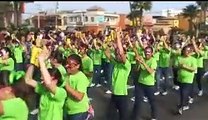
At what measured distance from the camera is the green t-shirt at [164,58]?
13633 millimetres

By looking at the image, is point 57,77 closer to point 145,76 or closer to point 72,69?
point 72,69

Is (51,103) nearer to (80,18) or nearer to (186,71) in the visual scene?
(186,71)

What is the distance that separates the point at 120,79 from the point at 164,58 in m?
5.27

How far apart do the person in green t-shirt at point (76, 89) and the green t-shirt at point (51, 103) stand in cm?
41

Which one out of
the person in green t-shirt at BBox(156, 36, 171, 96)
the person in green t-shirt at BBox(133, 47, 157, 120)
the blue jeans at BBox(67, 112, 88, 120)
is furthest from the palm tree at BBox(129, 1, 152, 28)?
the blue jeans at BBox(67, 112, 88, 120)

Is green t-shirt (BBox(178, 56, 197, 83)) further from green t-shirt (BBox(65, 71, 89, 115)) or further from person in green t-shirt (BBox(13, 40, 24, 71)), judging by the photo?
person in green t-shirt (BBox(13, 40, 24, 71))

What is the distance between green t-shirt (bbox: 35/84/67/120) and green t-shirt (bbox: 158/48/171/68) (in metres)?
8.02

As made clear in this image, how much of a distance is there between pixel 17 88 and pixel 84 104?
1.52 meters

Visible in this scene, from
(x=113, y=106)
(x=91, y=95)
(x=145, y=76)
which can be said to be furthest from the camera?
(x=91, y=95)

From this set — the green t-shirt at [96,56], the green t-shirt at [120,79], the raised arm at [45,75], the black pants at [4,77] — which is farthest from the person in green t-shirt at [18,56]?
the raised arm at [45,75]

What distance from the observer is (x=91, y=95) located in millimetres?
12969

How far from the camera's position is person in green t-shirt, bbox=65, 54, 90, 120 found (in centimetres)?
636

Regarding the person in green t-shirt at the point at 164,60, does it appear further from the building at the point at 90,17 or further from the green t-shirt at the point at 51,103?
the building at the point at 90,17

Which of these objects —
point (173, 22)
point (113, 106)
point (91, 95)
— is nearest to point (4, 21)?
point (173, 22)
